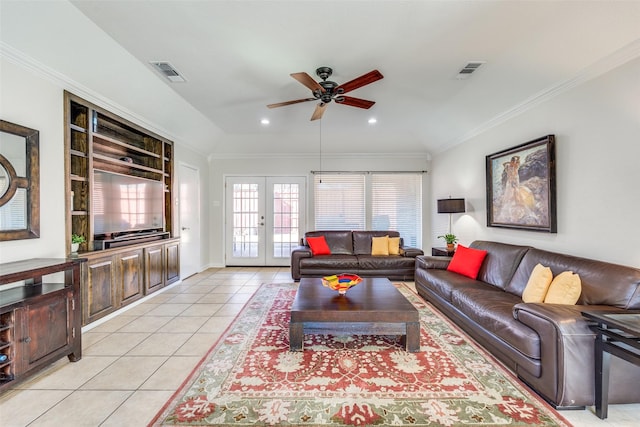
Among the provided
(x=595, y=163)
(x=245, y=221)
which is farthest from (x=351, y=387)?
(x=245, y=221)

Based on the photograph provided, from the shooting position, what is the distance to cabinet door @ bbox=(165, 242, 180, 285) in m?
4.52

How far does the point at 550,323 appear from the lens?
182 cm

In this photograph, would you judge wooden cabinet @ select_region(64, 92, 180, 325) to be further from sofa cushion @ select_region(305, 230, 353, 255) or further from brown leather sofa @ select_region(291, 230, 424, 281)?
sofa cushion @ select_region(305, 230, 353, 255)

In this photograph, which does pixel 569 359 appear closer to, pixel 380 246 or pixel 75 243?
pixel 380 246

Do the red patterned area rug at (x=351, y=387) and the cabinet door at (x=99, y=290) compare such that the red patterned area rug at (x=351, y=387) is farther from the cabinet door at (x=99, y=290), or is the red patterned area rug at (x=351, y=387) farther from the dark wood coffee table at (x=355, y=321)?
the cabinet door at (x=99, y=290)

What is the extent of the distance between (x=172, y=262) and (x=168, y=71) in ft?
9.71

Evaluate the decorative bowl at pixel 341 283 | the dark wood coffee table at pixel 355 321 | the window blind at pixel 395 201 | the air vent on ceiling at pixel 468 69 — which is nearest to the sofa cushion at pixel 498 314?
the dark wood coffee table at pixel 355 321

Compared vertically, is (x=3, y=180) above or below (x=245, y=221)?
above

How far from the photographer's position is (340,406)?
182 centimetres

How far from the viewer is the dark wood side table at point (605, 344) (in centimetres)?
162

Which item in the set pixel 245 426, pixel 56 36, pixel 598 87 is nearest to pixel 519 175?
pixel 598 87

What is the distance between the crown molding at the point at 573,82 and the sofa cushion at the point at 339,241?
2.96 m

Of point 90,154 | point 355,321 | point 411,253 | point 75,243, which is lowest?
point 355,321

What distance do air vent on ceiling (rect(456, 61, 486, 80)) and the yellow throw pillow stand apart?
306 cm
